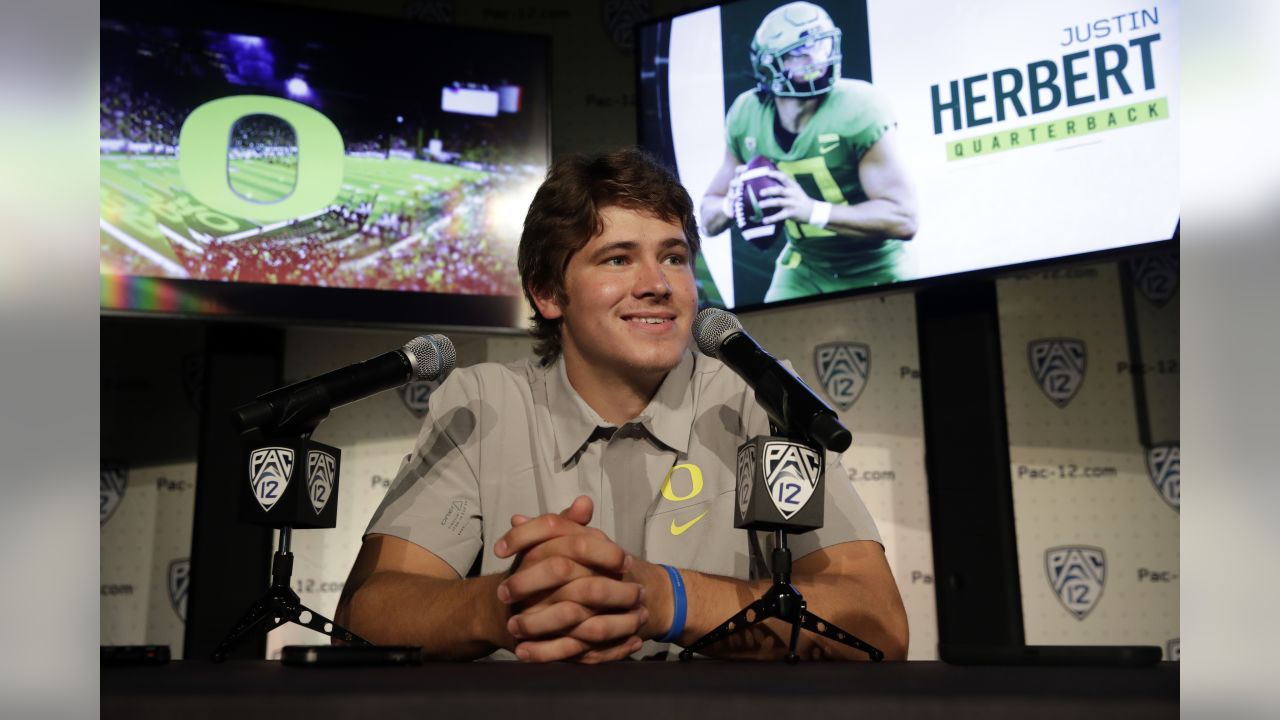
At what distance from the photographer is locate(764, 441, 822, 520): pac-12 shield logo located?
3.39ft

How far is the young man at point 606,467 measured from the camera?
4.33ft

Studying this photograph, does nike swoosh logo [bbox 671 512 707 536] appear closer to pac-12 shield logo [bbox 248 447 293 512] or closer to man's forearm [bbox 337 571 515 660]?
man's forearm [bbox 337 571 515 660]

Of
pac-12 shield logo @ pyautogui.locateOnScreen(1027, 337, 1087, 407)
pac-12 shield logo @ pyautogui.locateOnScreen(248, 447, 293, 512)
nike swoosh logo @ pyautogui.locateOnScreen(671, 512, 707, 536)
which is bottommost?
nike swoosh logo @ pyautogui.locateOnScreen(671, 512, 707, 536)

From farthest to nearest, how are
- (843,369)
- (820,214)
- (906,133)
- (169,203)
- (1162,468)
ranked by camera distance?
1. (843,369)
2. (1162,468)
3. (169,203)
4. (820,214)
5. (906,133)

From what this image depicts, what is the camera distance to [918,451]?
9.80 ft

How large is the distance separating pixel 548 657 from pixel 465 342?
219cm

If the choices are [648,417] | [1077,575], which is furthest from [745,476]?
[1077,575]

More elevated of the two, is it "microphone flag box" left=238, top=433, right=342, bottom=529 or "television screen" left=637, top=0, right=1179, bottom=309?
"television screen" left=637, top=0, right=1179, bottom=309

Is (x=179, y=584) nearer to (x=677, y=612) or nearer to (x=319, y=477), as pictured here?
(x=319, y=477)

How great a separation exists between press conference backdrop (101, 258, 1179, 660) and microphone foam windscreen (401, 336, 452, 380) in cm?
172

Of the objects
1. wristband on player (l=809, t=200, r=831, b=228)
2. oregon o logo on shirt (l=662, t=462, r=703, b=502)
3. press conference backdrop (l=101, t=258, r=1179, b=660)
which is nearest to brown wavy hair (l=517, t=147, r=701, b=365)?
oregon o logo on shirt (l=662, t=462, r=703, b=502)

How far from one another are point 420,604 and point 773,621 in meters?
0.48
